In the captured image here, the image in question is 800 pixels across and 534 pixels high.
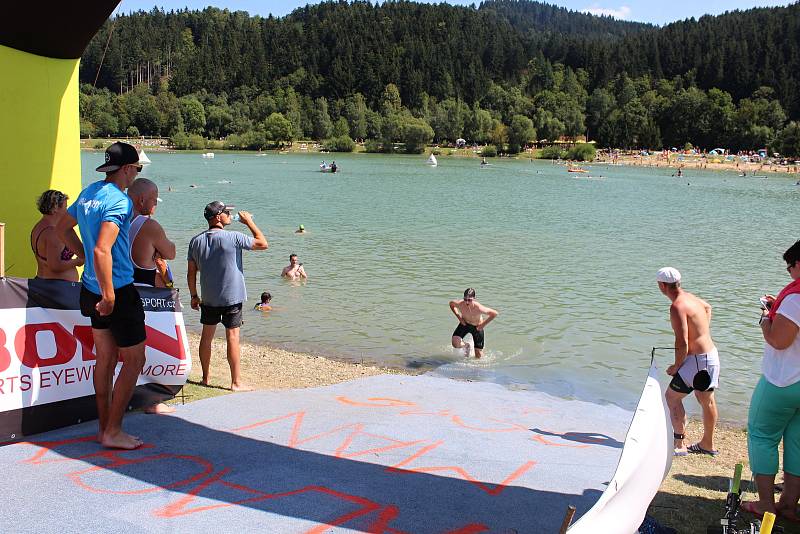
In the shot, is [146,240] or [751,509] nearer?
[751,509]

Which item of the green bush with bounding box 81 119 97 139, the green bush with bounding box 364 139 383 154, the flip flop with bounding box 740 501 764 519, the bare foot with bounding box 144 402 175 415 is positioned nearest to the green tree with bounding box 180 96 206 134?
the green bush with bounding box 81 119 97 139

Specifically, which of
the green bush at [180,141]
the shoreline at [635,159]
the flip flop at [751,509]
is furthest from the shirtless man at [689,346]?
the green bush at [180,141]

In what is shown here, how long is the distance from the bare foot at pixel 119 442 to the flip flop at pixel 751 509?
4.07m

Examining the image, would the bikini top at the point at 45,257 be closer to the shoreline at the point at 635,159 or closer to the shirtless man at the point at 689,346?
the shirtless man at the point at 689,346

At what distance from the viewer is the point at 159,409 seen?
18.5 feet

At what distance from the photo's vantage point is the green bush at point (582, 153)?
5074 inches

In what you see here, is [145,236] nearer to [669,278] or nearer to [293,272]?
[669,278]

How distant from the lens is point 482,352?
11273 mm

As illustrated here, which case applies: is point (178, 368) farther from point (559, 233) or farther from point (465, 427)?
point (559, 233)

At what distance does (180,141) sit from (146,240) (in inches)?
5667

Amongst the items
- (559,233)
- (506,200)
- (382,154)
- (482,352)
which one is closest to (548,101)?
(382,154)

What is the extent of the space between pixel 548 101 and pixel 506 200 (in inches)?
5187

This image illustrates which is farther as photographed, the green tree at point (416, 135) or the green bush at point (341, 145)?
the green bush at point (341, 145)

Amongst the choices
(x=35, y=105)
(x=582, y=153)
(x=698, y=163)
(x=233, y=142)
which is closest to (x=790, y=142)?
(x=698, y=163)
